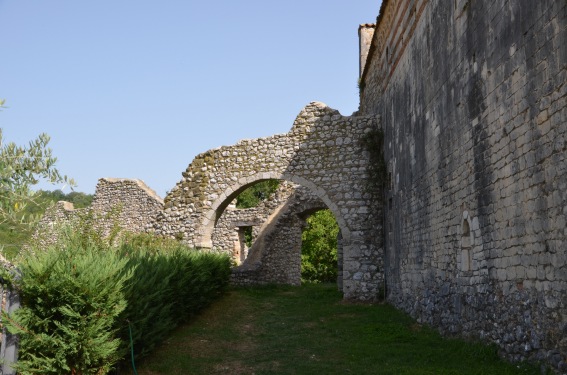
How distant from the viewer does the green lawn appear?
6488 millimetres

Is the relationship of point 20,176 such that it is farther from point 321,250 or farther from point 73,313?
point 321,250

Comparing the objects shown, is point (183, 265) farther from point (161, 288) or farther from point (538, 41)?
point (538, 41)

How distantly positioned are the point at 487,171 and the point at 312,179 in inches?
309

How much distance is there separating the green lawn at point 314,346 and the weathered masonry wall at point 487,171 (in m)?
0.41

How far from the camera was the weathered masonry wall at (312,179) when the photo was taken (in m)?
13.7

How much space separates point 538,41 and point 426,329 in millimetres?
5211

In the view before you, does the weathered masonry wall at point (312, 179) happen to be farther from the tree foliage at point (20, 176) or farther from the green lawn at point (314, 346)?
the tree foliage at point (20, 176)

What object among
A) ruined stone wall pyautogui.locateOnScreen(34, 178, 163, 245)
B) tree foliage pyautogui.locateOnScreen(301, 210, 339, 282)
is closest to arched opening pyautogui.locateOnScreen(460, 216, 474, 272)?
ruined stone wall pyautogui.locateOnScreen(34, 178, 163, 245)

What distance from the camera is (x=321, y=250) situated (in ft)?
87.9

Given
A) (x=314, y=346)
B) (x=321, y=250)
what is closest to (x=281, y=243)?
(x=321, y=250)

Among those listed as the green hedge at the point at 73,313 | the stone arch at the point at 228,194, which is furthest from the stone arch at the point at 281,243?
the green hedge at the point at 73,313

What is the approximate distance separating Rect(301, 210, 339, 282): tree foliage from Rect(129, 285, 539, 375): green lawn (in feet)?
47.0

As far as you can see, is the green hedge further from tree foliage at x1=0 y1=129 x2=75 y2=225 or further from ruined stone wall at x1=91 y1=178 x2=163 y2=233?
ruined stone wall at x1=91 y1=178 x2=163 y2=233

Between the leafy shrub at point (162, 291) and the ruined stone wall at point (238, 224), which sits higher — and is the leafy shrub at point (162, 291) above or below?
below
